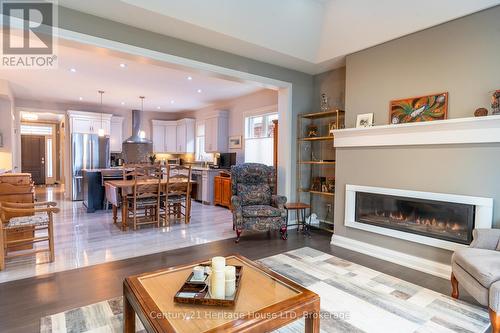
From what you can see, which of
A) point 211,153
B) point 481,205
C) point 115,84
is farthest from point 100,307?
point 211,153

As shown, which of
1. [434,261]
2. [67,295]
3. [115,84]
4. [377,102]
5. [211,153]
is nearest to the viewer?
[67,295]

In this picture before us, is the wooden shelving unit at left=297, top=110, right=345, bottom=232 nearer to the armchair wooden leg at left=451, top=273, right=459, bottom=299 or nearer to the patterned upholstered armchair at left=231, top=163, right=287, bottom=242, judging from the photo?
the patterned upholstered armchair at left=231, top=163, right=287, bottom=242

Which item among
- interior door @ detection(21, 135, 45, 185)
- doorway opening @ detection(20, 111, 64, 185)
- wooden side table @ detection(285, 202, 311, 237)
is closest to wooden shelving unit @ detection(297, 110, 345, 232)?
wooden side table @ detection(285, 202, 311, 237)

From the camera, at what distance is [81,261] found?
330cm

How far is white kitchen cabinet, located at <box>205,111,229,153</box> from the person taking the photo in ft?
25.3

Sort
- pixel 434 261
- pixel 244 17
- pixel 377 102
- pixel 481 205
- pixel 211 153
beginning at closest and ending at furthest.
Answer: pixel 481 205, pixel 434 261, pixel 244 17, pixel 377 102, pixel 211 153

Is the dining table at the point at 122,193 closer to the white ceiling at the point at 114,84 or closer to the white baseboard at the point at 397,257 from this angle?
the white ceiling at the point at 114,84

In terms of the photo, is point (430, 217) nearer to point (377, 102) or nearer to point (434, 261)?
point (434, 261)

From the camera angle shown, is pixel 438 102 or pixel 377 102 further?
pixel 377 102

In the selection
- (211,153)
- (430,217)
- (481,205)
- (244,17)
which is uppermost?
(244,17)

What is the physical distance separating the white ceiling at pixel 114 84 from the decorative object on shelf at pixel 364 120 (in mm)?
1934

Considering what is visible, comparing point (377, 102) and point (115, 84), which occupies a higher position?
point (115, 84)

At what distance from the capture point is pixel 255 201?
462cm

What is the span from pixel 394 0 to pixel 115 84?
17.9ft
